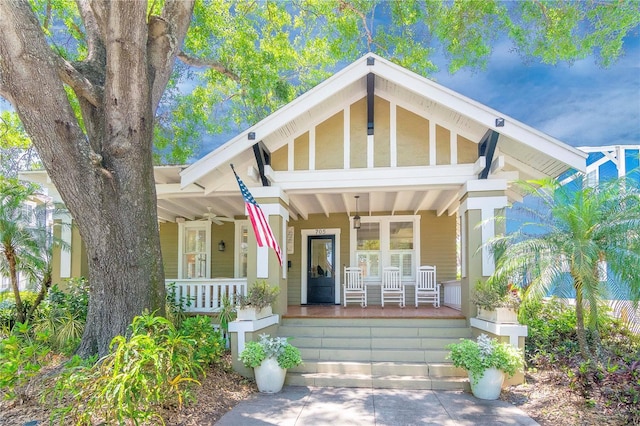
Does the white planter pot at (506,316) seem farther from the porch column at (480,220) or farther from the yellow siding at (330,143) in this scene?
the yellow siding at (330,143)

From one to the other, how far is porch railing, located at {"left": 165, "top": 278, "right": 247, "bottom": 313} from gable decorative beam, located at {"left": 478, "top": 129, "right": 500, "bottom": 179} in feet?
15.5

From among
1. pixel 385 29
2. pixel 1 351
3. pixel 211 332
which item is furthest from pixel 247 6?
pixel 1 351

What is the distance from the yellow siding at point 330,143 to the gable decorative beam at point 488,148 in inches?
89.7

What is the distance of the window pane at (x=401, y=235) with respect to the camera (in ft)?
35.4

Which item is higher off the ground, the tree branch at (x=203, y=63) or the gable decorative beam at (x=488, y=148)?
the tree branch at (x=203, y=63)

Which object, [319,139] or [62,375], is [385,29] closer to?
[319,139]

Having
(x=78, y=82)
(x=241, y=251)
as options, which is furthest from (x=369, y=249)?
(x=78, y=82)

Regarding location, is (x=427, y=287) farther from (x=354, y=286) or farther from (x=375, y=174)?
(x=375, y=174)

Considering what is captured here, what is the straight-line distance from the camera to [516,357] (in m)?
5.35

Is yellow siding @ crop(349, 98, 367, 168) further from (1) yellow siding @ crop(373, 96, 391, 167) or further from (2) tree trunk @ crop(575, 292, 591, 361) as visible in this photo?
(2) tree trunk @ crop(575, 292, 591, 361)

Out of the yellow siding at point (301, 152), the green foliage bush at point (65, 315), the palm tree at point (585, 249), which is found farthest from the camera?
the yellow siding at point (301, 152)

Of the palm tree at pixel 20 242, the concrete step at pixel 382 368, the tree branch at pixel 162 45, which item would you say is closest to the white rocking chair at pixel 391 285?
the concrete step at pixel 382 368

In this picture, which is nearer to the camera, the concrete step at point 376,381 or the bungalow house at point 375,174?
the concrete step at point 376,381

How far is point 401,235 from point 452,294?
2.22 m
